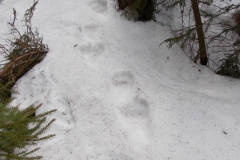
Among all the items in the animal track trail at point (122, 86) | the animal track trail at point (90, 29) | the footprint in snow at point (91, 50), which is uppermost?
the animal track trail at point (90, 29)

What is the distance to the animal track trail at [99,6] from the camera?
220 inches

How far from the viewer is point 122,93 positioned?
4.10 m

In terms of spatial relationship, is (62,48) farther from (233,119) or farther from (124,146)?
(233,119)

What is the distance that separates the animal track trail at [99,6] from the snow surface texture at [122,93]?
0.09 feet

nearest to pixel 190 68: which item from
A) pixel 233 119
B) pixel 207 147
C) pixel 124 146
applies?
pixel 233 119

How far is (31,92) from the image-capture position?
4070mm

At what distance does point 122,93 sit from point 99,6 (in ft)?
9.39

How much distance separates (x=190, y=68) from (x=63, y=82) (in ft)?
9.78

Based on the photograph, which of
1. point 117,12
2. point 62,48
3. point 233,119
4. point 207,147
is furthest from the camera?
point 117,12

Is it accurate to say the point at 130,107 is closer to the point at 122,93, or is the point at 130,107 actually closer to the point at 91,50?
the point at 122,93

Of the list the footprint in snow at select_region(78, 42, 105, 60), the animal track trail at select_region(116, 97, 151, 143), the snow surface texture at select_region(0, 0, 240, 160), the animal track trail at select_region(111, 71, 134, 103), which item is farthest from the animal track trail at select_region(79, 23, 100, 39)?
the animal track trail at select_region(116, 97, 151, 143)

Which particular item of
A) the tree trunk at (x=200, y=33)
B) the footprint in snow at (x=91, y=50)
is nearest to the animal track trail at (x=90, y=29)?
the footprint in snow at (x=91, y=50)

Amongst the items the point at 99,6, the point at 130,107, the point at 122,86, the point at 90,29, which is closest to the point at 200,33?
the point at 122,86

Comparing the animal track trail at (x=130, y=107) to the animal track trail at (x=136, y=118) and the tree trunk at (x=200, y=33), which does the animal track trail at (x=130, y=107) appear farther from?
the tree trunk at (x=200, y=33)
